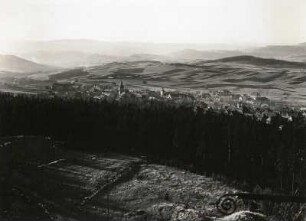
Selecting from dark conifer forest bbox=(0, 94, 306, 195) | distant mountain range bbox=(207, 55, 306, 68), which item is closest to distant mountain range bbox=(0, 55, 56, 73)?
dark conifer forest bbox=(0, 94, 306, 195)

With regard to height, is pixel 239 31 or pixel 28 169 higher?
pixel 239 31

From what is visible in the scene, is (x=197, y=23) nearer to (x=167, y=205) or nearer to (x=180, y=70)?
(x=180, y=70)

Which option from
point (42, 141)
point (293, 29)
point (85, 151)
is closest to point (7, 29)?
point (42, 141)

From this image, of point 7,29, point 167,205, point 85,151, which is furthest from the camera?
point 7,29

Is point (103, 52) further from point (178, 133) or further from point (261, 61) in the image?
point (261, 61)

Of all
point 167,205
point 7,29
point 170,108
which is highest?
point 7,29

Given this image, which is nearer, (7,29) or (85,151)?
(85,151)

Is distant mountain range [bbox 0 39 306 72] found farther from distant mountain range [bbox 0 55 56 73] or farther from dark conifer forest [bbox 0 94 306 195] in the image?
dark conifer forest [bbox 0 94 306 195]

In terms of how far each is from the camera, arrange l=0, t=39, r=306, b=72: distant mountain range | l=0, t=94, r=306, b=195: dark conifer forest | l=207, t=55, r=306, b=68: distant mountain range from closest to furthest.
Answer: l=0, t=94, r=306, b=195: dark conifer forest < l=207, t=55, r=306, b=68: distant mountain range < l=0, t=39, r=306, b=72: distant mountain range
